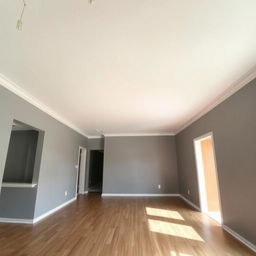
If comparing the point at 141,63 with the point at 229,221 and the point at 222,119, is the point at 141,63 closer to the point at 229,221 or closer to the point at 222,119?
the point at 222,119

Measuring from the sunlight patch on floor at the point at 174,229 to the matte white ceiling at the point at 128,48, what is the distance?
2.59 m

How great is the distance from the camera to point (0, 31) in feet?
5.60

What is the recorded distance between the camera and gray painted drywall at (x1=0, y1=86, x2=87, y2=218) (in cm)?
279

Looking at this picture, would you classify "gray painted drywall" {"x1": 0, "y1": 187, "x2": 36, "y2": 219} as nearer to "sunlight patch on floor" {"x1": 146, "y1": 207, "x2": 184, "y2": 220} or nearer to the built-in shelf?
the built-in shelf

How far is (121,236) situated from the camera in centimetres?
290

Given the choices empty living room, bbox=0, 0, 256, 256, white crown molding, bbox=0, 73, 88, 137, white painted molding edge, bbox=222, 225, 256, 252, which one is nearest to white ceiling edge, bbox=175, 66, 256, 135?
empty living room, bbox=0, 0, 256, 256

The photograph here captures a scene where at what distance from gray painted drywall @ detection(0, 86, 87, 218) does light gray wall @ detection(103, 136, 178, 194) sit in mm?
1530

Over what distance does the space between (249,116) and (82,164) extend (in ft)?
21.0

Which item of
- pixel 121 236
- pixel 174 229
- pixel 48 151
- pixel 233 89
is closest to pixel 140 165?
pixel 174 229

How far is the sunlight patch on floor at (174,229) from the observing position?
9.61ft

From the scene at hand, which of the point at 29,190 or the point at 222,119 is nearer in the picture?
the point at 222,119

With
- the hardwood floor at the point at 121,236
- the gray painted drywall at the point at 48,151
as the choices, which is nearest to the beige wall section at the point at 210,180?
the hardwood floor at the point at 121,236

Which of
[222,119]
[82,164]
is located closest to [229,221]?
[222,119]

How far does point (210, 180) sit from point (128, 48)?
4111 millimetres
